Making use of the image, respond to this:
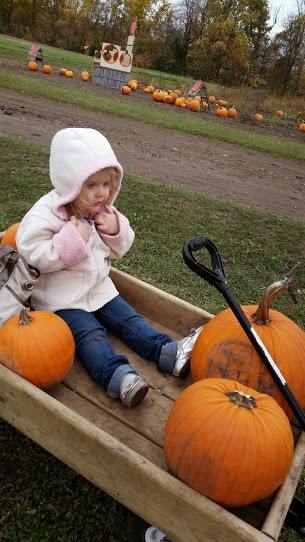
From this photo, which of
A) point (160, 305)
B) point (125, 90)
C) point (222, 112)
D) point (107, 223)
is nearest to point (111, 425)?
point (160, 305)

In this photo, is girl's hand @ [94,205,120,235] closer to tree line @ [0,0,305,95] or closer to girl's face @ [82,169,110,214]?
girl's face @ [82,169,110,214]

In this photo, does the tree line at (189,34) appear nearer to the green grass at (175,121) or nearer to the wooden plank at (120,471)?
the green grass at (175,121)

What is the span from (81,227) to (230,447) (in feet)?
4.69

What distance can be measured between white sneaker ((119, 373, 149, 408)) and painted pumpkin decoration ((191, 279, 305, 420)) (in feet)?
0.93

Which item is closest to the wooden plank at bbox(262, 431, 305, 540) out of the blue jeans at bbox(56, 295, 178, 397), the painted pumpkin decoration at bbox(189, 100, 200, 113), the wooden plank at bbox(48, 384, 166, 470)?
the wooden plank at bbox(48, 384, 166, 470)

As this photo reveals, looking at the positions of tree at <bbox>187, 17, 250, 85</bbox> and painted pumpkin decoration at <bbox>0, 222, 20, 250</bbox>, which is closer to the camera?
painted pumpkin decoration at <bbox>0, 222, 20, 250</bbox>

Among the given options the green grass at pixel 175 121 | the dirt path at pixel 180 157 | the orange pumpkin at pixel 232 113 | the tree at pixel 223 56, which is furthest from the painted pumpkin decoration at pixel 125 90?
the tree at pixel 223 56

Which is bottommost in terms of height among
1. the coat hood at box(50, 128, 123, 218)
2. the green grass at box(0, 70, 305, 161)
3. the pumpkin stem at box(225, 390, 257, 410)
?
the green grass at box(0, 70, 305, 161)

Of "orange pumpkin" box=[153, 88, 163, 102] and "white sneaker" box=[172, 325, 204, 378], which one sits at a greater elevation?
"orange pumpkin" box=[153, 88, 163, 102]

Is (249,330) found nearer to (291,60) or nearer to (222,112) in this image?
(222,112)

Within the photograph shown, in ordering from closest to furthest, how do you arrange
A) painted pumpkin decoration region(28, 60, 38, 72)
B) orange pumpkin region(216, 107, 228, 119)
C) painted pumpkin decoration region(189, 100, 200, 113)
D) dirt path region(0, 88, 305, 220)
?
1. dirt path region(0, 88, 305, 220)
2. painted pumpkin decoration region(189, 100, 200, 113)
3. orange pumpkin region(216, 107, 228, 119)
4. painted pumpkin decoration region(28, 60, 38, 72)

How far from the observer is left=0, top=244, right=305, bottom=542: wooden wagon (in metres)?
1.45

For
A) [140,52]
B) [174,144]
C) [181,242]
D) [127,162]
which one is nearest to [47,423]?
[181,242]

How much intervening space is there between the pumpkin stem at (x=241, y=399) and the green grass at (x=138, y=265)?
0.99 meters
